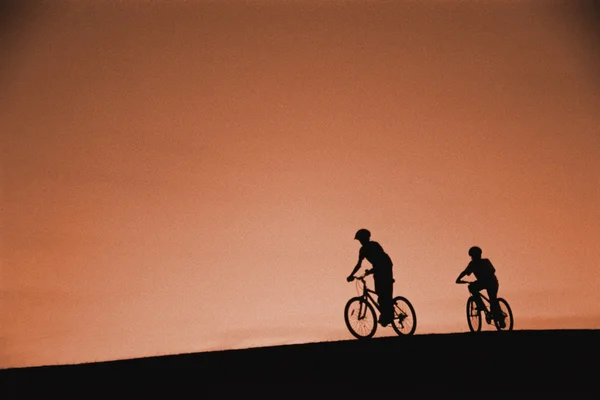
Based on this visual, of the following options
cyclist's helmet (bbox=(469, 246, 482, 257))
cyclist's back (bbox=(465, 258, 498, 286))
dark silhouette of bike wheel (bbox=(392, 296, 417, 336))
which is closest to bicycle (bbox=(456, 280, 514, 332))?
cyclist's back (bbox=(465, 258, 498, 286))

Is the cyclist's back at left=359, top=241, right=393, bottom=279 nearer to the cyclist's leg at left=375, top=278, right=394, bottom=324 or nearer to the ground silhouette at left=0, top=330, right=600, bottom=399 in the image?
the cyclist's leg at left=375, top=278, right=394, bottom=324

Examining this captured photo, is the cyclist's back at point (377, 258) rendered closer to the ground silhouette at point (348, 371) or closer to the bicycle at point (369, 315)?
the bicycle at point (369, 315)

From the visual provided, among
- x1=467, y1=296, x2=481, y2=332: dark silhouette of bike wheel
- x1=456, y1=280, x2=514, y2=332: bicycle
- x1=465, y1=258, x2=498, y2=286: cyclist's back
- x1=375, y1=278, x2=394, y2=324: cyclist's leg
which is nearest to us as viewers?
x1=375, y1=278, x2=394, y2=324: cyclist's leg

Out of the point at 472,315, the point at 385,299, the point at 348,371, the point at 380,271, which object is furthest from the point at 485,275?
the point at 348,371

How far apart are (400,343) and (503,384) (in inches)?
99.2

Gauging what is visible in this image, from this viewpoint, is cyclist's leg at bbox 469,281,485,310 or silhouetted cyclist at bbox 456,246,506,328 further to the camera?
cyclist's leg at bbox 469,281,485,310

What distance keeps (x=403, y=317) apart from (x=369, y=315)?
2.17 feet

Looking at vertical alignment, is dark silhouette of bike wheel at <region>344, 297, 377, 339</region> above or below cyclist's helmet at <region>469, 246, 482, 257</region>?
below

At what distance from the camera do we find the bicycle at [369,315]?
37.2 feet

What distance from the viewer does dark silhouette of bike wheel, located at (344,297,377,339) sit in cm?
1169

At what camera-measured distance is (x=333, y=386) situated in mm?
6582

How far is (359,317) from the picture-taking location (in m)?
11.8

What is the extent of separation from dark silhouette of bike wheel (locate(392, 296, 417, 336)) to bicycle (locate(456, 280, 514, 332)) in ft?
6.24

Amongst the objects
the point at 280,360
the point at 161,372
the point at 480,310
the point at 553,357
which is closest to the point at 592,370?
the point at 553,357
